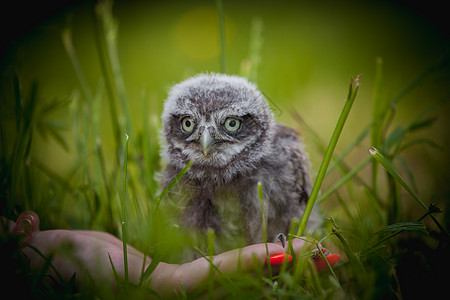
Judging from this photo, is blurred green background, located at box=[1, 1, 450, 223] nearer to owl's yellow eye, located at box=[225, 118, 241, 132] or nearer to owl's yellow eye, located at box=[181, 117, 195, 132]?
owl's yellow eye, located at box=[181, 117, 195, 132]

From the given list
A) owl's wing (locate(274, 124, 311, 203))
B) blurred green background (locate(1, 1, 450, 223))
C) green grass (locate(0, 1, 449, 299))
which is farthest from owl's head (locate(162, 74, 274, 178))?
blurred green background (locate(1, 1, 450, 223))

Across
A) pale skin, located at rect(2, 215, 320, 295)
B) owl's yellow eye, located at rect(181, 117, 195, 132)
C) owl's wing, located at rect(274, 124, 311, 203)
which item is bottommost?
pale skin, located at rect(2, 215, 320, 295)

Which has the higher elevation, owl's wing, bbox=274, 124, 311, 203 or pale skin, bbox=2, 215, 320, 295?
owl's wing, bbox=274, 124, 311, 203

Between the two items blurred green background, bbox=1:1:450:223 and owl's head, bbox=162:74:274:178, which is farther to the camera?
blurred green background, bbox=1:1:450:223

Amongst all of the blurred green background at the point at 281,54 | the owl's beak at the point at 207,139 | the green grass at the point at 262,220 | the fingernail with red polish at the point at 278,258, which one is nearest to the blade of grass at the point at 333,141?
the green grass at the point at 262,220

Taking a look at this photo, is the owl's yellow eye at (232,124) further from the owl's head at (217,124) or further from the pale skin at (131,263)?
the pale skin at (131,263)

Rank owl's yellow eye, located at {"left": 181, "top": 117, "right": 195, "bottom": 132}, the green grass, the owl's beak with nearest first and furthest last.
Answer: the green grass < the owl's beak < owl's yellow eye, located at {"left": 181, "top": 117, "right": 195, "bottom": 132}

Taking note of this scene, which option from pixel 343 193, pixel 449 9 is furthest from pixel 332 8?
pixel 343 193

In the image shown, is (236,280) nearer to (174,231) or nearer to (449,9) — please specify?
(174,231)
